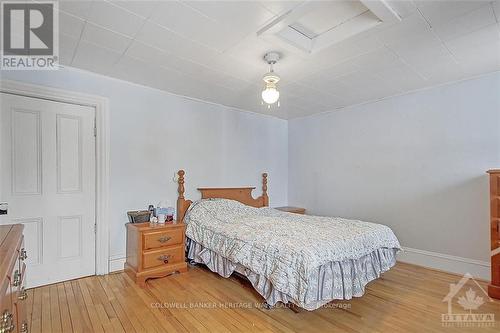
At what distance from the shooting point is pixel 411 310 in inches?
93.7

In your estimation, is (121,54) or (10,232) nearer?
(10,232)

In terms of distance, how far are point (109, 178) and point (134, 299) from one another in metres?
1.41

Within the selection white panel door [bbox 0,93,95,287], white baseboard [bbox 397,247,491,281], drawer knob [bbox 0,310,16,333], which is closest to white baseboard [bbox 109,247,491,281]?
white baseboard [bbox 397,247,491,281]

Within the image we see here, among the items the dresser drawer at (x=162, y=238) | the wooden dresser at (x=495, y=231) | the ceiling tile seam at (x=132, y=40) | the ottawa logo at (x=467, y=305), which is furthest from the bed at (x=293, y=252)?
the ceiling tile seam at (x=132, y=40)

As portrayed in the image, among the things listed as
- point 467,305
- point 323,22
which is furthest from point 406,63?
point 467,305

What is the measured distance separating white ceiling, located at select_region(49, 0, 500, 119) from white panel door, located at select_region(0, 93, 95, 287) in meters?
0.68

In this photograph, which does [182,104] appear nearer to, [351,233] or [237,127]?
[237,127]

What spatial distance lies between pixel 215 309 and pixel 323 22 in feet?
8.55

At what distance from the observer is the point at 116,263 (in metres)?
3.25

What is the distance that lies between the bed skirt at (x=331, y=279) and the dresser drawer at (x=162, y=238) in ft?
2.20

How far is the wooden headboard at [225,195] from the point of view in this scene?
3.73 m

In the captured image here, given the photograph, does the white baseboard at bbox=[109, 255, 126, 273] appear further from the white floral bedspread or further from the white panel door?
the white floral bedspread

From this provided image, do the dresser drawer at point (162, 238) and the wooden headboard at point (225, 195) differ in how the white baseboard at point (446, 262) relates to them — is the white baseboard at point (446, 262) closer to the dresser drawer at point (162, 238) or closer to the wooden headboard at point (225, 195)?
the wooden headboard at point (225, 195)

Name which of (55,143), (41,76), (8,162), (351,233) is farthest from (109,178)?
(351,233)
